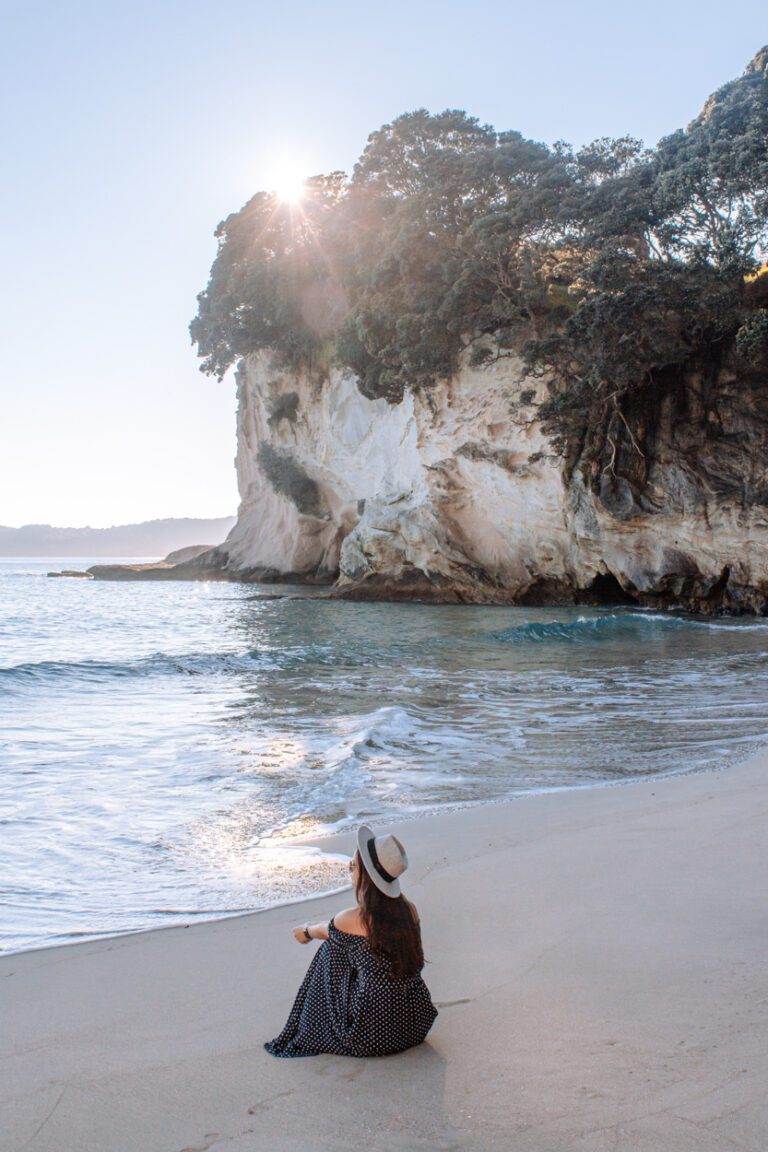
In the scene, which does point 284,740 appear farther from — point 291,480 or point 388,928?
point 291,480

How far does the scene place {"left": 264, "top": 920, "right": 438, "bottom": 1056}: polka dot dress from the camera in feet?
9.39

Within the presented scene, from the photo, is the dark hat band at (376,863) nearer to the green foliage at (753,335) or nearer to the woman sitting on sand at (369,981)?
the woman sitting on sand at (369,981)

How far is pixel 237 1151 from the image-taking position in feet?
7.72

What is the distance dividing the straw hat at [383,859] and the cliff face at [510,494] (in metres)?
22.8

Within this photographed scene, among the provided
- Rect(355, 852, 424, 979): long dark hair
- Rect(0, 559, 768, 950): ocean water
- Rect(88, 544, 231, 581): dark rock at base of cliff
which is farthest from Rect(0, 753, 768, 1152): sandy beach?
Rect(88, 544, 231, 581): dark rock at base of cliff

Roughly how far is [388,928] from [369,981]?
0.18 m

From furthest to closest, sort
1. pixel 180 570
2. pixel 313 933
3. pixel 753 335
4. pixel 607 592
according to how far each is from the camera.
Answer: pixel 180 570, pixel 607 592, pixel 753 335, pixel 313 933

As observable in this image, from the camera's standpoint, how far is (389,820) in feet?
21.0

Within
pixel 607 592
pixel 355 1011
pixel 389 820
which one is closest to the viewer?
pixel 355 1011

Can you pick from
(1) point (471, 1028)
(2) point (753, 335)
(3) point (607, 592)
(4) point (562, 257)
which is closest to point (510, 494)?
(3) point (607, 592)

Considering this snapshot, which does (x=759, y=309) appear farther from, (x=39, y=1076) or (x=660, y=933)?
(x=39, y=1076)

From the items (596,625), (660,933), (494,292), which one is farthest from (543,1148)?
(494,292)

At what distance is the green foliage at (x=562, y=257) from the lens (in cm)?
2186

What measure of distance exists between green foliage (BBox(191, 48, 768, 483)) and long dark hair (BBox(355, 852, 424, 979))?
68.9 ft
